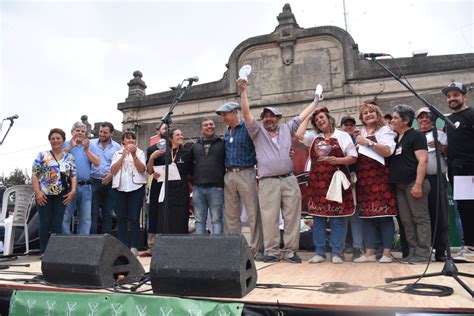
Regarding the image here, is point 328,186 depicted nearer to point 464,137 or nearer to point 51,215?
point 464,137

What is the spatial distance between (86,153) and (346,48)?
300 inches

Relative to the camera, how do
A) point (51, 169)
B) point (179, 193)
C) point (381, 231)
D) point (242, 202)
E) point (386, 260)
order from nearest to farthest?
point (386, 260)
point (381, 231)
point (242, 202)
point (51, 169)
point (179, 193)

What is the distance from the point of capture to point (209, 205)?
14.6ft

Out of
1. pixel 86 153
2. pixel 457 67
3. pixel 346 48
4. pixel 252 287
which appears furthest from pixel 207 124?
pixel 457 67

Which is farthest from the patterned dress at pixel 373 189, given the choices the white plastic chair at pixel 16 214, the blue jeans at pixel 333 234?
the white plastic chair at pixel 16 214

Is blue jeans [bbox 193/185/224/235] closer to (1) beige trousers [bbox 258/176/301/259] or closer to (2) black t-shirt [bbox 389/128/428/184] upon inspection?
(1) beige trousers [bbox 258/176/301/259]

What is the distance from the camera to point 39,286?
269cm

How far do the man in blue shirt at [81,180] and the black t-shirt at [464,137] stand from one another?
4257 millimetres

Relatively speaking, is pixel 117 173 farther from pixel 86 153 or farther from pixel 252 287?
pixel 252 287

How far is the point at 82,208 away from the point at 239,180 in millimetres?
2180

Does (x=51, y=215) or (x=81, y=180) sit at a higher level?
(x=81, y=180)

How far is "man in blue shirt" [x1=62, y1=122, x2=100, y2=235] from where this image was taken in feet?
15.9

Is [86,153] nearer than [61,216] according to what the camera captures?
No

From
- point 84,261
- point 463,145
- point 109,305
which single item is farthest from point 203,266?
point 463,145
